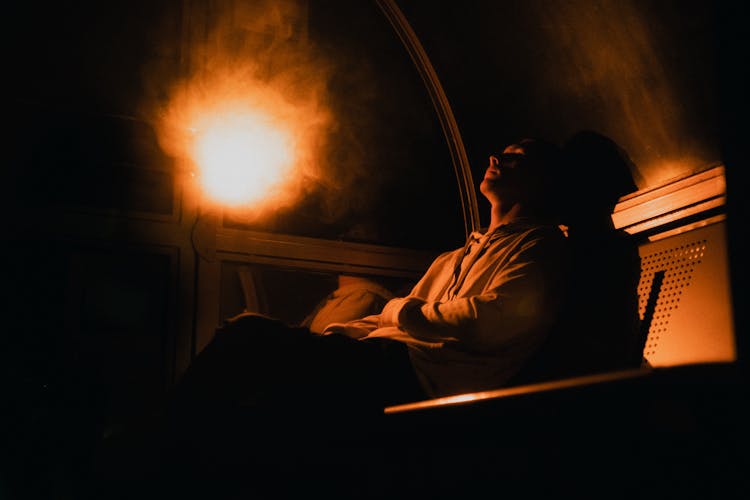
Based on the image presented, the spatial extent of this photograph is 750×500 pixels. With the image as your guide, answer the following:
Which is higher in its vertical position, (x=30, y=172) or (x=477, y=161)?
(x=477, y=161)

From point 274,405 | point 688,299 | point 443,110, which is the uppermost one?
point 443,110

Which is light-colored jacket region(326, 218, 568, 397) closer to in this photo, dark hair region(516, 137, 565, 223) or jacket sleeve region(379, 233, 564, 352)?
jacket sleeve region(379, 233, 564, 352)

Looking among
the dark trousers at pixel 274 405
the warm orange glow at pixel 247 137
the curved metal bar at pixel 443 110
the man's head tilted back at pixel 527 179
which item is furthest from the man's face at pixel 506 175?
the warm orange glow at pixel 247 137

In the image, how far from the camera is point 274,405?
2.13 metres

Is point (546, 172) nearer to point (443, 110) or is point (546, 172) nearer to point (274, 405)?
point (443, 110)

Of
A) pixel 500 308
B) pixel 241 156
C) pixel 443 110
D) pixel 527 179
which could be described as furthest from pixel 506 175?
pixel 241 156

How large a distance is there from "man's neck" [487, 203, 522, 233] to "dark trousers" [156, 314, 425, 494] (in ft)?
2.83

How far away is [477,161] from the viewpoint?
3.81 m

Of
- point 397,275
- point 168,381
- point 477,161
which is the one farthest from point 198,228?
point 477,161

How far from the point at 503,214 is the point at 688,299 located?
0.76m

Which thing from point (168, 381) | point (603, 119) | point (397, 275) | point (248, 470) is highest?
point (603, 119)

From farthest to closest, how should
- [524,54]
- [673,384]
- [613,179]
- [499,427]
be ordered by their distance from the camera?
[524,54] → [613,179] → [499,427] → [673,384]

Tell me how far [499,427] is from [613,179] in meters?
1.63

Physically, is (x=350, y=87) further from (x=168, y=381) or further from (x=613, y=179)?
(x=168, y=381)
